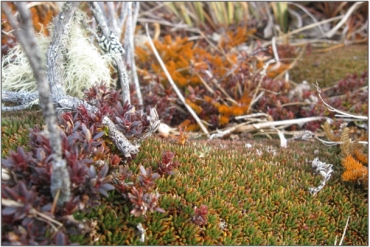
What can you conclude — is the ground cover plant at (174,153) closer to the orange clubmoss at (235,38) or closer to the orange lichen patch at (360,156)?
the orange lichen patch at (360,156)

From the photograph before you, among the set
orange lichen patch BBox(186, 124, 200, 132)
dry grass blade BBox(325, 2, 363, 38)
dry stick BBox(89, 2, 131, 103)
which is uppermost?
dry stick BBox(89, 2, 131, 103)

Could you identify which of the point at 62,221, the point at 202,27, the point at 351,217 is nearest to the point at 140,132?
the point at 62,221

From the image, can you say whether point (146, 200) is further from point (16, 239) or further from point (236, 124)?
point (236, 124)

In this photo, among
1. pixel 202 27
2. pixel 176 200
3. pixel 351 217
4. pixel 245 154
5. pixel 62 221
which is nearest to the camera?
pixel 62 221

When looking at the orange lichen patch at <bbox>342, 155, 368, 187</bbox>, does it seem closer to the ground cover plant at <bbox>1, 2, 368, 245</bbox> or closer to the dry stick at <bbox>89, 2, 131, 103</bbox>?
the ground cover plant at <bbox>1, 2, 368, 245</bbox>

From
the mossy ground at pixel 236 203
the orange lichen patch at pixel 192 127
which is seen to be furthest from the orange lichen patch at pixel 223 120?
the mossy ground at pixel 236 203

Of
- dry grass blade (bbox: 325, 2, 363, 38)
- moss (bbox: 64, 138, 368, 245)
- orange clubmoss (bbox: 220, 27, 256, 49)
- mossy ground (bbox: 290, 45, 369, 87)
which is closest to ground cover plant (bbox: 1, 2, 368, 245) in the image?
moss (bbox: 64, 138, 368, 245)
